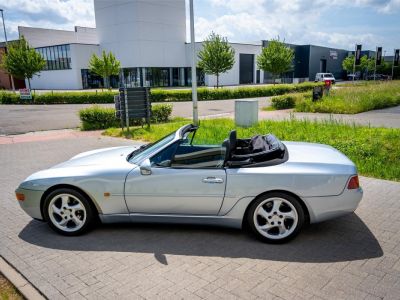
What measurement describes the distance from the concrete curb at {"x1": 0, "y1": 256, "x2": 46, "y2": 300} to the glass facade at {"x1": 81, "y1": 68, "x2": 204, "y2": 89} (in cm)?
4504

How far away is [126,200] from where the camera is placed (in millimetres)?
4094

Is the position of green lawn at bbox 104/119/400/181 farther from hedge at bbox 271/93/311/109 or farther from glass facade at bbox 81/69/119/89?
glass facade at bbox 81/69/119/89

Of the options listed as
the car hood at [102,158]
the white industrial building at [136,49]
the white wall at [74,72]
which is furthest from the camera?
the white wall at [74,72]

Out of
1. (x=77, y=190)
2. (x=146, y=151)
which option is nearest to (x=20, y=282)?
(x=77, y=190)

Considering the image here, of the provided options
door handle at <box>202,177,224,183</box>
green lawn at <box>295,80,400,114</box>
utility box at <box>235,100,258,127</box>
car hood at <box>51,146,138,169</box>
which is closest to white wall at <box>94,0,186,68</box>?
green lawn at <box>295,80,400,114</box>

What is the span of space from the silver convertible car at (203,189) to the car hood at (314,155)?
0.04ft

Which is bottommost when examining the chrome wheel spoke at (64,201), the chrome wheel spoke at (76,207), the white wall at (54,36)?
the chrome wheel spoke at (76,207)

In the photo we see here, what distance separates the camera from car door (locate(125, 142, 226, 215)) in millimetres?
3926

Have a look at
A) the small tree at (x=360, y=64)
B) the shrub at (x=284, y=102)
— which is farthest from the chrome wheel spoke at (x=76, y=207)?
the small tree at (x=360, y=64)

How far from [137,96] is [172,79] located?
4037 cm

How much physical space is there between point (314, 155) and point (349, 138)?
188 inches

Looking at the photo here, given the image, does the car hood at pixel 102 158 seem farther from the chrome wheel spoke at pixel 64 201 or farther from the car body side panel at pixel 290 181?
the car body side panel at pixel 290 181

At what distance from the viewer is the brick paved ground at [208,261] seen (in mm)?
3105

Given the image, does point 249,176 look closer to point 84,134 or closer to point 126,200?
point 126,200
